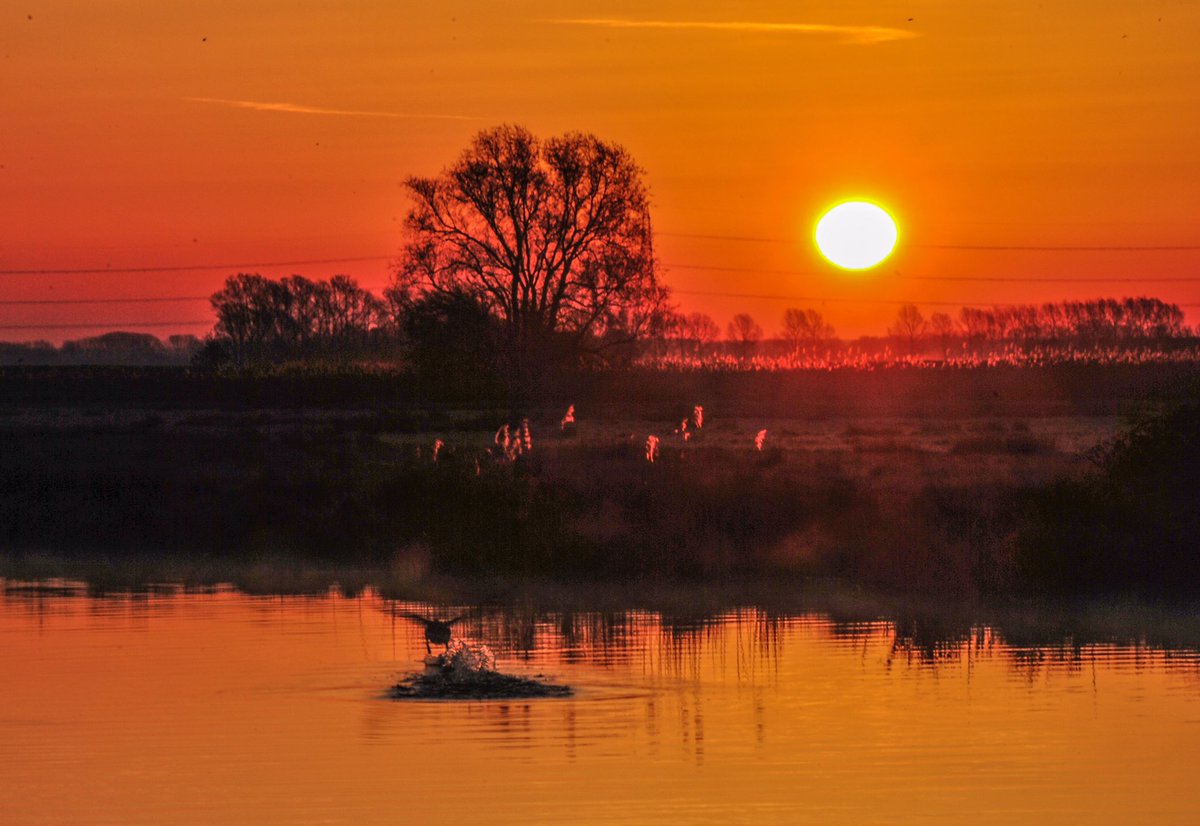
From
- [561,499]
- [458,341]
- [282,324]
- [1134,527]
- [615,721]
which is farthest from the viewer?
[282,324]

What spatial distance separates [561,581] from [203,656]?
8.71 metres

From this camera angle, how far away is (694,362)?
10562cm

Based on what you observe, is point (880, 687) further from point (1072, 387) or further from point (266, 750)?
point (1072, 387)

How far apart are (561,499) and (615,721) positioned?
1581 cm

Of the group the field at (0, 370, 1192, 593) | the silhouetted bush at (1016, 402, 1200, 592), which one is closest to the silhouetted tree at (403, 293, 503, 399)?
the field at (0, 370, 1192, 593)

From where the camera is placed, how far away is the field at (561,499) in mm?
32719

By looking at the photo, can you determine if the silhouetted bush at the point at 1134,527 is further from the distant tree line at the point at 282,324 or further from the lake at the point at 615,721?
the distant tree line at the point at 282,324

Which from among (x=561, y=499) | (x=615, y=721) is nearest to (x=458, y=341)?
(x=561, y=499)

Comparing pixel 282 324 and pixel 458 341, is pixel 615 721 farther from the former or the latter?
pixel 282 324

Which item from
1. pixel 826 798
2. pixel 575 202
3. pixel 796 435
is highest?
pixel 575 202

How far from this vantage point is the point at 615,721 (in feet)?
66.2

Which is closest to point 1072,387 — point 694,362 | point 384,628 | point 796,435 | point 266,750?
point 694,362

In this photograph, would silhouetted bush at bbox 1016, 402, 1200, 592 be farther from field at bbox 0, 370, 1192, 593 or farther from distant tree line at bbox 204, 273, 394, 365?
distant tree line at bbox 204, 273, 394, 365

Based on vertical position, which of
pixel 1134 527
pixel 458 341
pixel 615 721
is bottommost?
pixel 615 721
